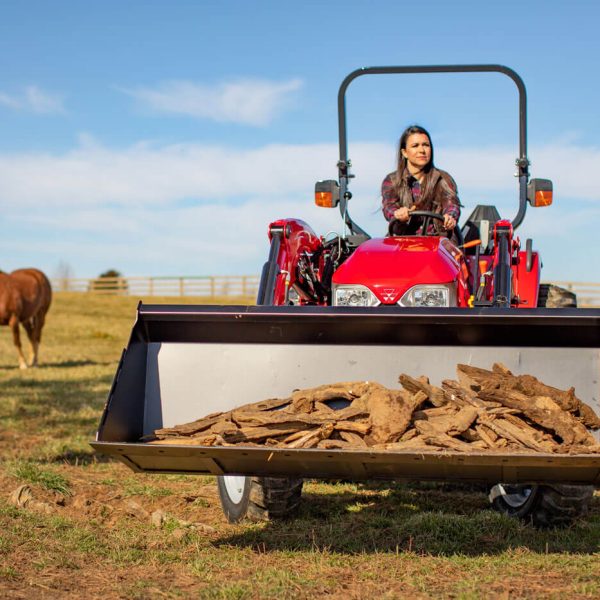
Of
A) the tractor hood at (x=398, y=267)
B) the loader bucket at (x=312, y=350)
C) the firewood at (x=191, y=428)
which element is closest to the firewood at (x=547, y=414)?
the loader bucket at (x=312, y=350)

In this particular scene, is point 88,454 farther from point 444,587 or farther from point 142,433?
point 444,587

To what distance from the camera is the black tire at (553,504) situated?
4.80 metres

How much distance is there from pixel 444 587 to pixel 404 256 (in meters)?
1.86

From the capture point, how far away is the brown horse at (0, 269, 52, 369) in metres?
16.5

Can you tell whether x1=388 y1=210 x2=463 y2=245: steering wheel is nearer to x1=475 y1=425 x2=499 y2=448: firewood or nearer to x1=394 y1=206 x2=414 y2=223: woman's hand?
x1=394 y1=206 x2=414 y2=223: woman's hand

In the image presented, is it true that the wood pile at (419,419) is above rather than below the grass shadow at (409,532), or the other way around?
above

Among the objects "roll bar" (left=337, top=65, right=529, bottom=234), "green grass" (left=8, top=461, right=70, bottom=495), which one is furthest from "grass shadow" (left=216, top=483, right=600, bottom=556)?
"roll bar" (left=337, top=65, right=529, bottom=234)

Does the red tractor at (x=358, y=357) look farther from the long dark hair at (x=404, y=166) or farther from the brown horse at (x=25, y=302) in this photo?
the brown horse at (x=25, y=302)

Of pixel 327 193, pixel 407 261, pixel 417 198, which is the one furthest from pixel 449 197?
pixel 407 261

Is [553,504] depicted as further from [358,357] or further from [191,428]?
[191,428]

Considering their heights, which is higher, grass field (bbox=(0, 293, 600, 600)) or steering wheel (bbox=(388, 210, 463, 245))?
steering wheel (bbox=(388, 210, 463, 245))

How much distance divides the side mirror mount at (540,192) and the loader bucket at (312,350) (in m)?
1.59

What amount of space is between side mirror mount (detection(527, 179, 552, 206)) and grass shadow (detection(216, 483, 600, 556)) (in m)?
1.82

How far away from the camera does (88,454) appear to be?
24.3 feet
